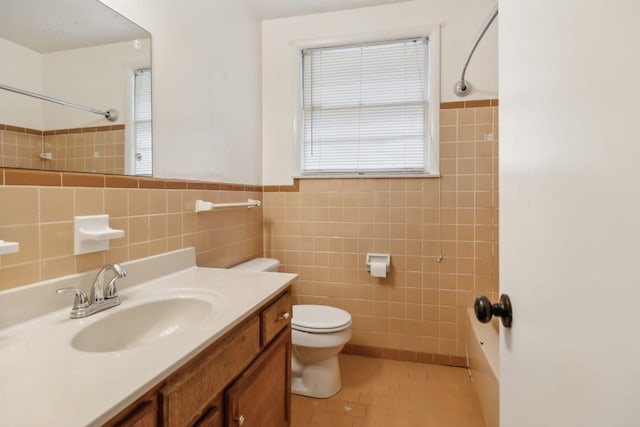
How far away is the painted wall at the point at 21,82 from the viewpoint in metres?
0.87

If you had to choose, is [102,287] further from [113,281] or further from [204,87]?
[204,87]

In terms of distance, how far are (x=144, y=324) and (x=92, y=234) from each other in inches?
13.8

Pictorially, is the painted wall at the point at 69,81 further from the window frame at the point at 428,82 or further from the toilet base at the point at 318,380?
the toilet base at the point at 318,380

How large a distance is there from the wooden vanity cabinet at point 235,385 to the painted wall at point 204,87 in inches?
33.2

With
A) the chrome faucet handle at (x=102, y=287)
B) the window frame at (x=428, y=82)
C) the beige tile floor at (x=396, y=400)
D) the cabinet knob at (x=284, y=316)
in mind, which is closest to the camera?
the chrome faucet handle at (x=102, y=287)

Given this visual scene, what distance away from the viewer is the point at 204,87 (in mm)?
1718

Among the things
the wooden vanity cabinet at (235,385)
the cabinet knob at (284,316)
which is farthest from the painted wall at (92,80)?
the cabinet knob at (284,316)

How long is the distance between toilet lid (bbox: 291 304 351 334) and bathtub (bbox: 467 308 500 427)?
29.2 inches

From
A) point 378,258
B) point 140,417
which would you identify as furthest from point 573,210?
point 378,258

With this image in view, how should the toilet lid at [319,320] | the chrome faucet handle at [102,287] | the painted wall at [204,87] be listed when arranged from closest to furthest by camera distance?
1. the chrome faucet handle at [102,287]
2. the painted wall at [204,87]
3. the toilet lid at [319,320]

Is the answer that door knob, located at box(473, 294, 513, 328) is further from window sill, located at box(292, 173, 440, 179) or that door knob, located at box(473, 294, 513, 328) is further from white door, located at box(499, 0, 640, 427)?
window sill, located at box(292, 173, 440, 179)

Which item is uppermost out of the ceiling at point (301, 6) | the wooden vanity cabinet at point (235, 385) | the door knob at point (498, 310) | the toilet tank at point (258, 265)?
the ceiling at point (301, 6)

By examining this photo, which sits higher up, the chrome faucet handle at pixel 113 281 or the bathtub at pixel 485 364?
the chrome faucet handle at pixel 113 281

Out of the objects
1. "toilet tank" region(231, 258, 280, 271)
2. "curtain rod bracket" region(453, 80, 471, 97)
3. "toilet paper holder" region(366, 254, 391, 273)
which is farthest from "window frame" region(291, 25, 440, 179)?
"toilet tank" region(231, 258, 280, 271)
